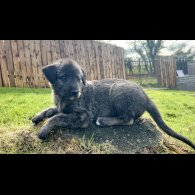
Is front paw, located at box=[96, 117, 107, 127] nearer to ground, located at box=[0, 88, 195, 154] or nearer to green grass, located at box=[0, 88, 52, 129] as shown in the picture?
ground, located at box=[0, 88, 195, 154]

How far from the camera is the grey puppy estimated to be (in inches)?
184

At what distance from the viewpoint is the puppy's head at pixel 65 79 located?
4.57 meters

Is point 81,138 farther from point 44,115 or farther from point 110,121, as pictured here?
point 44,115

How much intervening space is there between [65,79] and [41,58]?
621 centimetres

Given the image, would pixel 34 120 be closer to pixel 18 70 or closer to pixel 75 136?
pixel 75 136

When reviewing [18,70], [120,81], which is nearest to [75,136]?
[120,81]

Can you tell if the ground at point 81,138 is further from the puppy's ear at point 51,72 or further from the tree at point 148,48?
the tree at point 148,48

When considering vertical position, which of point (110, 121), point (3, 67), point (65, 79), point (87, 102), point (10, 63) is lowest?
point (110, 121)

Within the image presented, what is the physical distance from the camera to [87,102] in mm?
5262

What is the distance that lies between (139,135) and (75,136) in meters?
1.10

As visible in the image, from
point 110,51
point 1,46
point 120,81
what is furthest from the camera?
point 110,51

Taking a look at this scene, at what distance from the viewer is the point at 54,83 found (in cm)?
479

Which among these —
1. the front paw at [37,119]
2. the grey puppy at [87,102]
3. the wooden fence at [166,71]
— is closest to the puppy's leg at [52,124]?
the grey puppy at [87,102]

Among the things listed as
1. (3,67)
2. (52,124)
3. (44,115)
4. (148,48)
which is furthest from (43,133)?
(148,48)
